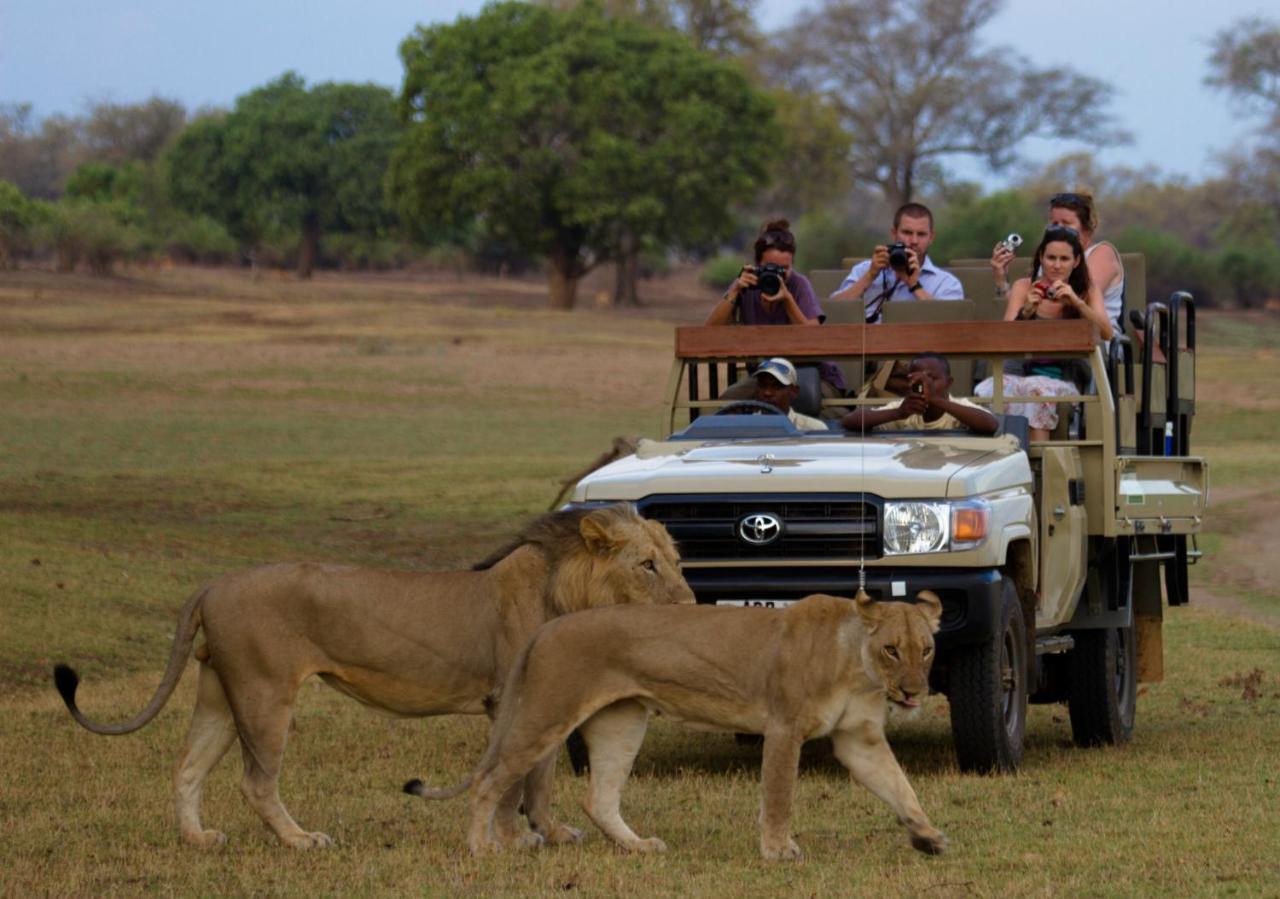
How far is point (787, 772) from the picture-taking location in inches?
266

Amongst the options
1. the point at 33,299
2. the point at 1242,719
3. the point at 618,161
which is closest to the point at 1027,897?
the point at 1242,719

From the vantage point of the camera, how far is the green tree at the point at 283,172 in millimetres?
69250

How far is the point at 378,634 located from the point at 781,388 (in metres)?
3.06

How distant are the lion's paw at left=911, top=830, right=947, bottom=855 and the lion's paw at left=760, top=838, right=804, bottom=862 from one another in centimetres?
38

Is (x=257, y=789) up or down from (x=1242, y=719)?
up

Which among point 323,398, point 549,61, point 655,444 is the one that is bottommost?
point 323,398

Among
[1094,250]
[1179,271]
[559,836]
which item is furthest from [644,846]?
[1179,271]

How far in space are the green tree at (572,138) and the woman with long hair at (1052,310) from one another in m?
43.9

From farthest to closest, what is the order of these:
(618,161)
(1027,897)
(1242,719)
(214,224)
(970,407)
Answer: (214,224) → (618,161) → (1242,719) → (970,407) → (1027,897)

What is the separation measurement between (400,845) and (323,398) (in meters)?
26.3

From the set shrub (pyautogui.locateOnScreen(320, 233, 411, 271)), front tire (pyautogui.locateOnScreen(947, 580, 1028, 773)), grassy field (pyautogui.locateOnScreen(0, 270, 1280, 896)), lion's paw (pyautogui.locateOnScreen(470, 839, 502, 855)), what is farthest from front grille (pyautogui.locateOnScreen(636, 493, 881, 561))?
shrub (pyautogui.locateOnScreen(320, 233, 411, 271))

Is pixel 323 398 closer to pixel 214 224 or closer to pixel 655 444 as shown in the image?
pixel 655 444

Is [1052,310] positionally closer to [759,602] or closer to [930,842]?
[759,602]

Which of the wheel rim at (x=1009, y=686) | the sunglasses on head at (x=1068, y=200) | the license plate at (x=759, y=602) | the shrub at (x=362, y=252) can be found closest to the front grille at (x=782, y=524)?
the license plate at (x=759, y=602)
